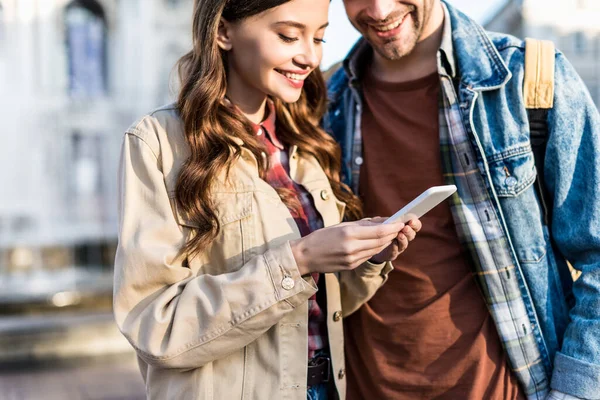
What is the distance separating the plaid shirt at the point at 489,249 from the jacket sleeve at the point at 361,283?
0.30m

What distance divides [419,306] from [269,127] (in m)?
0.80

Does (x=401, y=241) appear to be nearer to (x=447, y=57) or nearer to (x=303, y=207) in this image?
(x=303, y=207)

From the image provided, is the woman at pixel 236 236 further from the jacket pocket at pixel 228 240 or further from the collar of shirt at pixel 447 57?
the collar of shirt at pixel 447 57

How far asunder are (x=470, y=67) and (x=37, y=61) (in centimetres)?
1980

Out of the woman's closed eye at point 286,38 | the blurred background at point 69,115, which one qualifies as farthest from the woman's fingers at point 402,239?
the blurred background at point 69,115

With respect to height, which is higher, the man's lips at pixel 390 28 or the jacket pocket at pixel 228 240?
the man's lips at pixel 390 28

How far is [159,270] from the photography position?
1.85 m

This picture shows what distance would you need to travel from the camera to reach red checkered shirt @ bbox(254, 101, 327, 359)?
2158mm

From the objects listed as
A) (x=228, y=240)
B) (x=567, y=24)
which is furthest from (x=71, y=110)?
(x=567, y=24)

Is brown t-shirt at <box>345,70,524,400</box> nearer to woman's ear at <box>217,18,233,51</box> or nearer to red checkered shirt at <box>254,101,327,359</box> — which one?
red checkered shirt at <box>254,101,327,359</box>

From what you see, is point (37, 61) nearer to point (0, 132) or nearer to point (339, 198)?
point (0, 132)

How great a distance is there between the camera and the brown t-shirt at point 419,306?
2215mm

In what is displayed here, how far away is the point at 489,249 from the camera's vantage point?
7.20 feet

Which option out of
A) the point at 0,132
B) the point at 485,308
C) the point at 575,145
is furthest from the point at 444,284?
the point at 0,132
